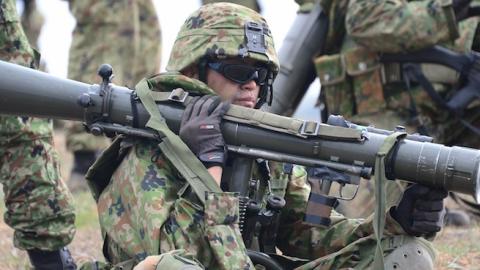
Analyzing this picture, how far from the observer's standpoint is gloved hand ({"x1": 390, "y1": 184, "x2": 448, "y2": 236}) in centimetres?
A: 311

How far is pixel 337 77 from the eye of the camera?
640 centimetres

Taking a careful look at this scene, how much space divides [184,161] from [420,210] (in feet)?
2.61

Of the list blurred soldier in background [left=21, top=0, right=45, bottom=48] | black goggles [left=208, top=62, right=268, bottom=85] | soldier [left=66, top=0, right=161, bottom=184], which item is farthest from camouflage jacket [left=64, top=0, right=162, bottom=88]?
black goggles [left=208, top=62, right=268, bottom=85]

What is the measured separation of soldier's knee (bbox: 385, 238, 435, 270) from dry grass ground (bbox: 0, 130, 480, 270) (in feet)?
4.84

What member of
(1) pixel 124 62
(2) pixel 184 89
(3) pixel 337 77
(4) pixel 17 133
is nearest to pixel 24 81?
(2) pixel 184 89

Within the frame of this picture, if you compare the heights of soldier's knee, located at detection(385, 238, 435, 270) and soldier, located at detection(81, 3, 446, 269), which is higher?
soldier, located at detection(81, 3, 446, 269)

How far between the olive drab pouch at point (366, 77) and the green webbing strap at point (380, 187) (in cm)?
324

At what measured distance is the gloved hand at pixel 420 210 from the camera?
311cm

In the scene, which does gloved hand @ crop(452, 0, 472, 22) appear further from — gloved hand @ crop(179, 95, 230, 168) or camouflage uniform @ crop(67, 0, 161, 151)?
gloved hand @ crop(179, 95, 230, 168)

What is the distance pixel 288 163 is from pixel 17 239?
1815 mm

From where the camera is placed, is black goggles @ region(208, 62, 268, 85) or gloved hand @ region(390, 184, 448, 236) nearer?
gloved hand @ region(390, 184, 448, 236)

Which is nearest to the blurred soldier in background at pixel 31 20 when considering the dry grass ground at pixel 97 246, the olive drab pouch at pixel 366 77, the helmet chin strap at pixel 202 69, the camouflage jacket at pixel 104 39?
the camouflage jacket at pixel 104 39

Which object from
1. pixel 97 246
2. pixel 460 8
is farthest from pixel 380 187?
pixel 460 8

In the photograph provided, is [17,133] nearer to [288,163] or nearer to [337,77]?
[288,163]
